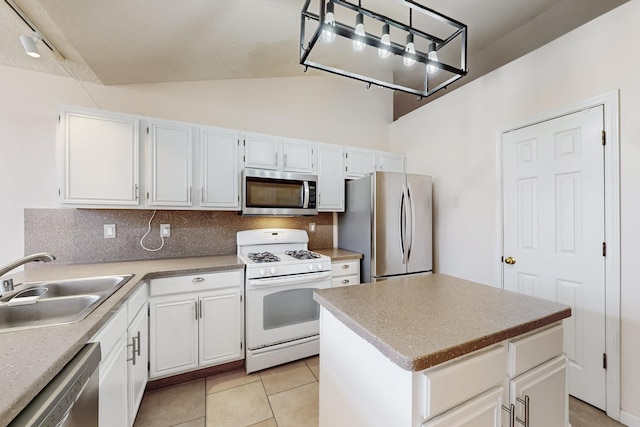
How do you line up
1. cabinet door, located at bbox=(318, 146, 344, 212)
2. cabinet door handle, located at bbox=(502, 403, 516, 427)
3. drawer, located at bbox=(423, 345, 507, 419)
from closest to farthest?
drawer, located at bbox=(423, 345, 507, 419) → cabinet door handle, located at bbox=(502, 403, 516, 427) → cabinet door, located at bbox=(318, 146, 344, 212)

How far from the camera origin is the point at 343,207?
3.09 meters

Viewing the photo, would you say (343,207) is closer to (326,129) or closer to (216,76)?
(326,129)

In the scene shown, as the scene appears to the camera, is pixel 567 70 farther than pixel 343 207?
No

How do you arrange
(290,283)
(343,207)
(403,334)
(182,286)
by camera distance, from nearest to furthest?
(403,334) < (182,286) < (290,283) < (343,207)

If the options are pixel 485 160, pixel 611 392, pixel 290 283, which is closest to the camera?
pixel 611 392

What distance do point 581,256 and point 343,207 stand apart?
2076 mm

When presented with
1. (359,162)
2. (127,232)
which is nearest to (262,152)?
(359,162)

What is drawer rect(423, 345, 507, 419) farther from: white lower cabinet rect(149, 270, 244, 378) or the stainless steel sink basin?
white lower cabinet rect(149, 270, 244, 378)

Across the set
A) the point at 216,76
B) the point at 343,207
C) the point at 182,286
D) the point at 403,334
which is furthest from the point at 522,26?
the point at 182,286

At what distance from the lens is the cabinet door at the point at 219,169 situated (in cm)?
240

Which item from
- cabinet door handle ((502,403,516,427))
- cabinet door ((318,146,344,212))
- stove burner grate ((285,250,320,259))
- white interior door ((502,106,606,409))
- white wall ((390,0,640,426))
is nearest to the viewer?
cabinet door handle ((502,403,516,427))

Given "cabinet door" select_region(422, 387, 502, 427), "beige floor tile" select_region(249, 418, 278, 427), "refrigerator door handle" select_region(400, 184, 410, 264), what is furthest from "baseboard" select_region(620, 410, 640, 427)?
"beige floor tile" select_region(249, 418, 278, 427)

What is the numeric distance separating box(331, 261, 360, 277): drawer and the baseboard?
204cm

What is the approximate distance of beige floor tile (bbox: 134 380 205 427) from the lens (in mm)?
1714
